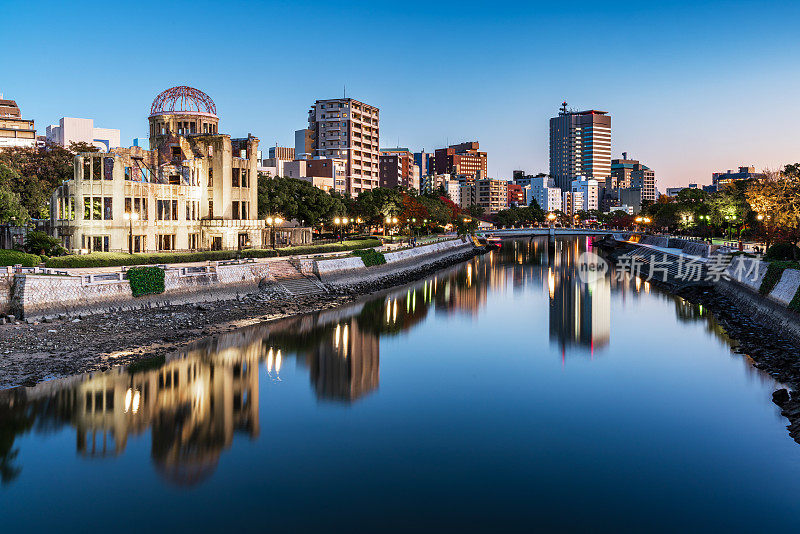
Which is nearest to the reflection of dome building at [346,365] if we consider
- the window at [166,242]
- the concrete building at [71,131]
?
the window at [166,242]

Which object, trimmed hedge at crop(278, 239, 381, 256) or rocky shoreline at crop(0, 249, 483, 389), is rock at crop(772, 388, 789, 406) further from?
trimmed hedge at crop(278, 239, 381, 256)

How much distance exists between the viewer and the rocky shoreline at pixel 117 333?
26359 mm

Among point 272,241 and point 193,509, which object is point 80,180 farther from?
point 193,509

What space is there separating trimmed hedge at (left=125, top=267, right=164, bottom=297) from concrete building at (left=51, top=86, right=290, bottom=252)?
10.2 meters

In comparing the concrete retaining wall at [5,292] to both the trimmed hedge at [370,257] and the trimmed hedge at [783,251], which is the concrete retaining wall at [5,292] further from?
the trimmed hedge at [783,251]

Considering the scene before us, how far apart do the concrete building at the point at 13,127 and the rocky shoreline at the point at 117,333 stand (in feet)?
305

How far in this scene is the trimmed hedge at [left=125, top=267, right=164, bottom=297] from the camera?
37.4m

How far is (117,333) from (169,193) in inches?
1066

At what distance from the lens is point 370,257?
66.2 meters

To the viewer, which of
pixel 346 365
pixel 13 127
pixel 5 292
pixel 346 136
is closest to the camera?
pixel 5 292

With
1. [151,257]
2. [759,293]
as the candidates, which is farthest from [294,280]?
[759,293]

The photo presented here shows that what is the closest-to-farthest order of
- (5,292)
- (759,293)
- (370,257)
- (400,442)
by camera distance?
(400,442), (5,292), (759,293), (370,257)

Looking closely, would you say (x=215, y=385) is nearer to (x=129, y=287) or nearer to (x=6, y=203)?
(x=129, y=287)

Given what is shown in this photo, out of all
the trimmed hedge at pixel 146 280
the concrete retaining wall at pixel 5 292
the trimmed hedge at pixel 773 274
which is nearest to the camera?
the concrete retaining wall at pixel 5 292
